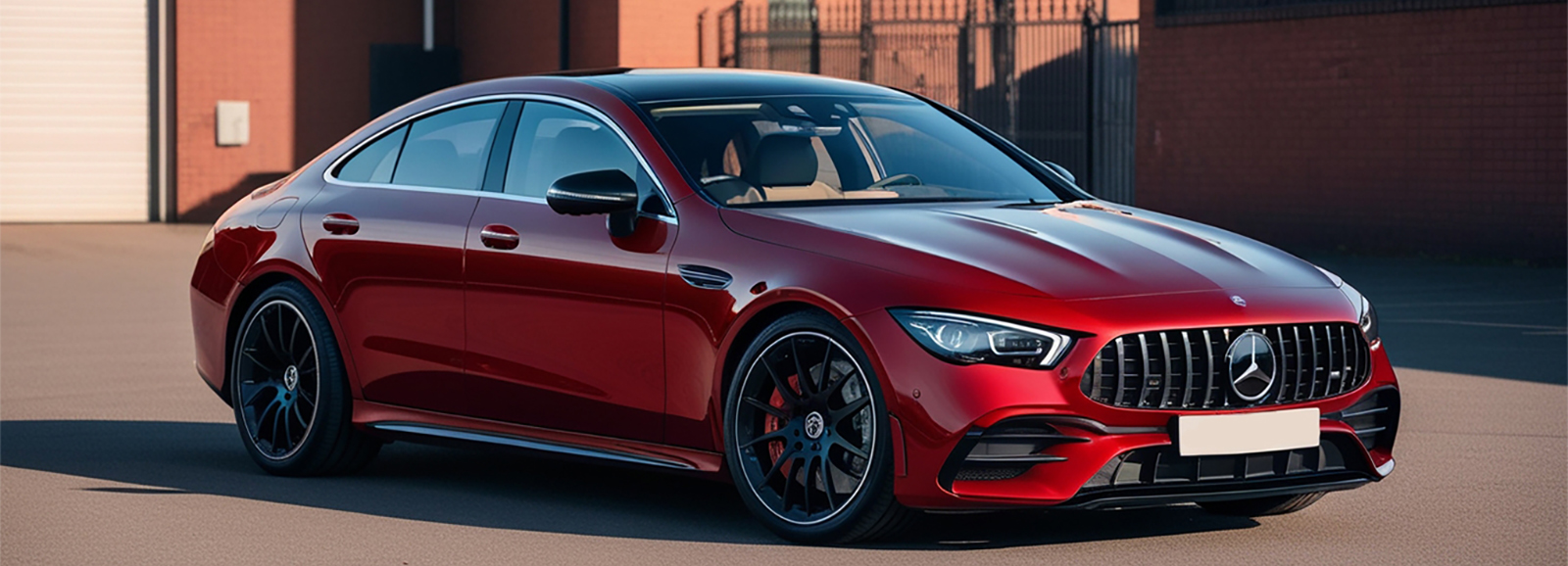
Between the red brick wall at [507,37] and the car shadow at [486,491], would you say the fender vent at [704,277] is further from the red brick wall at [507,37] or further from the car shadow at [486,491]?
the red brick wall at [507,37]

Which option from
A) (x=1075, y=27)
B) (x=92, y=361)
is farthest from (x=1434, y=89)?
(x=92, y=361)

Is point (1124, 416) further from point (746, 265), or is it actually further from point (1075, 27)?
point (1075, 27)

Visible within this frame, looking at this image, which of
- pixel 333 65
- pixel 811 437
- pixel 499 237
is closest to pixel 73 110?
pixel 333 65

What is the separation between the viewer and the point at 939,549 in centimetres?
611

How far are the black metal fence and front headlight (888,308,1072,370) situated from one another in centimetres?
1993

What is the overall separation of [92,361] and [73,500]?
511 cm

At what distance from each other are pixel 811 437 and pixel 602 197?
1.06 m

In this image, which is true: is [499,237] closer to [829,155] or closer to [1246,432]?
[829,155]

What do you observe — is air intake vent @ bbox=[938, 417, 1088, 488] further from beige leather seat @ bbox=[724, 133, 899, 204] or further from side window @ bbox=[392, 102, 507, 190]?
side window @ bbox=[392, 102, 507, 190]

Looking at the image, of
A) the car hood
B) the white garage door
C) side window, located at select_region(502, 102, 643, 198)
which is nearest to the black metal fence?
the white garage door

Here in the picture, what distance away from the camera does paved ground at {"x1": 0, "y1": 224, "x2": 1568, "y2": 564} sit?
20.2 feet

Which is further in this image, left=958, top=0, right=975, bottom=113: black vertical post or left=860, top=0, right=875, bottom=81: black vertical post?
left=860, top=0, right=875, bottom=81: black vertical post

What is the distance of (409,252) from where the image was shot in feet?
24.4

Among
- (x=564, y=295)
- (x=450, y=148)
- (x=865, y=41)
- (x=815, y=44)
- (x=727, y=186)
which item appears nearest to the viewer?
(x=727, y=186)
